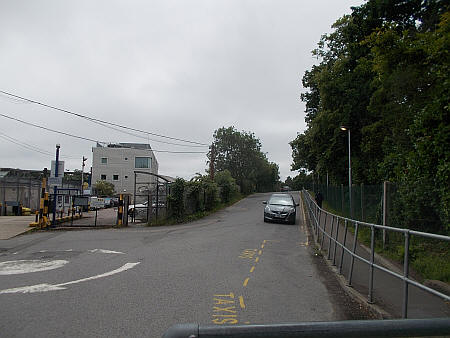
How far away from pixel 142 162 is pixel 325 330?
65844mm

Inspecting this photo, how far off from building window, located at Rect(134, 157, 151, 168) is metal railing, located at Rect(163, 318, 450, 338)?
65512 mm

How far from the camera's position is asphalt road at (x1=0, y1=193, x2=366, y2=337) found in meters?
4.94

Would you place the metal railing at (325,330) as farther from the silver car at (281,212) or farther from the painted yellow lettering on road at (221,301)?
the silver car at (281,212)

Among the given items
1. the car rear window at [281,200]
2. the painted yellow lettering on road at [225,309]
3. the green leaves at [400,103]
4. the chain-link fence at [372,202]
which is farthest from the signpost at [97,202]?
the painted yellow lettering on road at [225,309]

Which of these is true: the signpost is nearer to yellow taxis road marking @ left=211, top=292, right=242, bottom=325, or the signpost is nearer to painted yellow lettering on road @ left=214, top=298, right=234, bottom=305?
yellow taxis road marking @ left=211, top=292, right=242, bottom=325

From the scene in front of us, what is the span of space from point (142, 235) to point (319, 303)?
10.8 m

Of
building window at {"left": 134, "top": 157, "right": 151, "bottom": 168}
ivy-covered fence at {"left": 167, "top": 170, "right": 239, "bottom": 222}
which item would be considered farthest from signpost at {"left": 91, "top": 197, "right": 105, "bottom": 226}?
building window at {"left": 134, "top": 157, "right": 151, "bottom": 168}

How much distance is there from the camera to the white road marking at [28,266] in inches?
329

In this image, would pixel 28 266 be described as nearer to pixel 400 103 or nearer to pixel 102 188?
pixel 400 103

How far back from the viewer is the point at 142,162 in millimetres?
65750

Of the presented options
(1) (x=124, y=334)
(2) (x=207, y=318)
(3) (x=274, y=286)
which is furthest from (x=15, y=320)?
(3) (x=274, y=286)

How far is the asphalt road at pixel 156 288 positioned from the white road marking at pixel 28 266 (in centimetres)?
3

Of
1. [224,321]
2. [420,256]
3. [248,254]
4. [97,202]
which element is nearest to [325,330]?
[224,321]

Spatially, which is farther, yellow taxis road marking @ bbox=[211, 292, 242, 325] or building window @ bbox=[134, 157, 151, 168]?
building window @ bbox=[134, 157, 151, 168]
